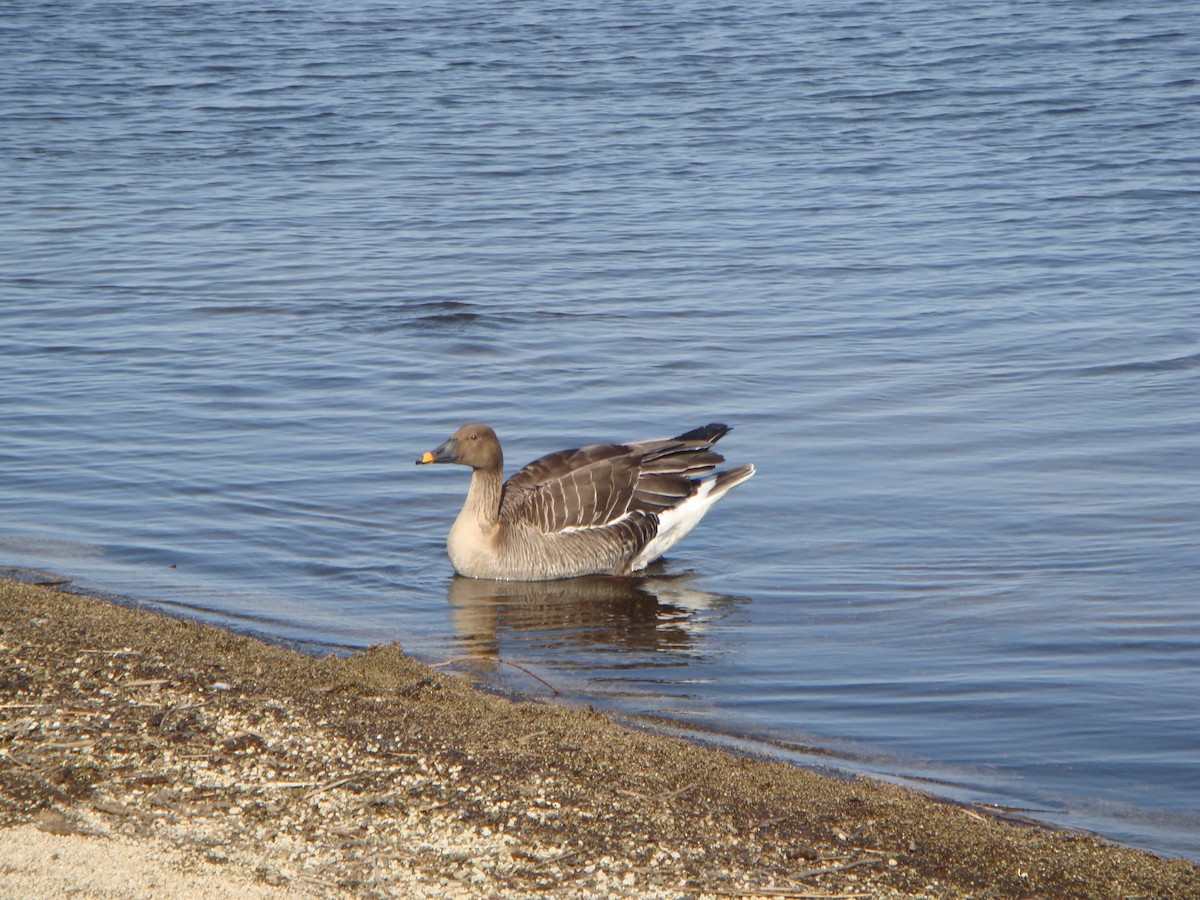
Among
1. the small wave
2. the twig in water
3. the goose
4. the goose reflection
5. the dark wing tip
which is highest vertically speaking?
the dark wing tip

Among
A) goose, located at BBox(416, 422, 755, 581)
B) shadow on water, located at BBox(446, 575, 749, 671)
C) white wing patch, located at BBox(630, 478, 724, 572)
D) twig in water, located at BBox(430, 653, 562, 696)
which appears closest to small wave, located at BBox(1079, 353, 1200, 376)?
goose, located at BBox(416, 422, 755, 581)

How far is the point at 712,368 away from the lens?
13.2 m

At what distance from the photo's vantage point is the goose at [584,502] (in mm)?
9414

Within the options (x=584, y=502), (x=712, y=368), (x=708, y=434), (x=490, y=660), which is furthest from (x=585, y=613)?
(x=712, y=368)

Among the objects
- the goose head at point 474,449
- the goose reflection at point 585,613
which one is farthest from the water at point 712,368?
the goose head at point 474,449

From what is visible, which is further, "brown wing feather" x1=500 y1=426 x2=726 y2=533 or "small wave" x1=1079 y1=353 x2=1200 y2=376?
"small wave" x1=1079 y1=353 x2=1200 y2=376

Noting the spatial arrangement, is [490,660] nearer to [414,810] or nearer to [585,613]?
[585,613]

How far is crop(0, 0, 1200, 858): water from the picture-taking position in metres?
7.53

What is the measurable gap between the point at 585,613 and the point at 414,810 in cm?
407

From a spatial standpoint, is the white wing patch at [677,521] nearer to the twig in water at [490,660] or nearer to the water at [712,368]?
the water at [712,368]

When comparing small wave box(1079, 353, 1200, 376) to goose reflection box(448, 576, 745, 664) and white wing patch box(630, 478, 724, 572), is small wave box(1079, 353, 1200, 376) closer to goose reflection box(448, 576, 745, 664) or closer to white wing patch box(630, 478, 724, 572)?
white wing patch box(630, 478, 724, 572)

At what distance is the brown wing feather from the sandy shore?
365 centimetres

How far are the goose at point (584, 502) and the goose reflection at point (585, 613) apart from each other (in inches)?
6.3

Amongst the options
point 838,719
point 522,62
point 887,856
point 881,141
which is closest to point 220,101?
point 522,62
